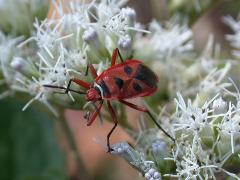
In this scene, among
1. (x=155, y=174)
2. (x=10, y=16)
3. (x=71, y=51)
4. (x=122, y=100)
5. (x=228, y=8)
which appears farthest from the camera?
(x=228, y=8)

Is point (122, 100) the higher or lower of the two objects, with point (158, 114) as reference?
higher

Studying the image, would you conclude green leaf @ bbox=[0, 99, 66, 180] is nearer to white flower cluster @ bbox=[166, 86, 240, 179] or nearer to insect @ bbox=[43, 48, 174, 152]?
insect @ bbox=[43, 48, 174, 152]

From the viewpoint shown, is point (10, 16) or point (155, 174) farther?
point (10, 16)

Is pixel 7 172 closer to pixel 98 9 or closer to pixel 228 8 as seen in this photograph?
pixel 98 9

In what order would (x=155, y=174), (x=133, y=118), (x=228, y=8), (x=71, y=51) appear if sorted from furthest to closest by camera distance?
(x=228, y=8), (x=133, y=118), (x=71, y=51), (x=155, y=174)

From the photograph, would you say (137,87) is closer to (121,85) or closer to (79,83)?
(121,85)

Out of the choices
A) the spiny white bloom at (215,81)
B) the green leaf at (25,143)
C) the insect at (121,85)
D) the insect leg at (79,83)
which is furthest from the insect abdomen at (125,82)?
the green leaf at (25,143)

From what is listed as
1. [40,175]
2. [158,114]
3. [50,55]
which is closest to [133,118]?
[40,175]
